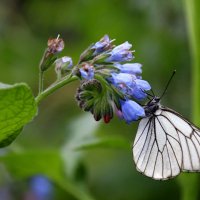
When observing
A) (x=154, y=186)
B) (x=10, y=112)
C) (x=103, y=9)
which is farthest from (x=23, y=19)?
(x=10, y=112)

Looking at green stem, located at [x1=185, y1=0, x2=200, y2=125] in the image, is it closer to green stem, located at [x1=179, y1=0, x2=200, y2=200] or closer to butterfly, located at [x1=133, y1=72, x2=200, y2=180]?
green stem, located at [x1=179, y1=0, x2=200, y2=200]

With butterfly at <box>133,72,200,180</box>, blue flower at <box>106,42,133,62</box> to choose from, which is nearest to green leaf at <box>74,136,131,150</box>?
butterfly at <box>133,72,200,180</box>

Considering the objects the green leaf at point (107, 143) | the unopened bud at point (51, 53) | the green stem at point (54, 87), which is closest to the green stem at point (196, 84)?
the green leaf at point (107, 143)

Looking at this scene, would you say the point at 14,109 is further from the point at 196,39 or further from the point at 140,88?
the point at 196,39

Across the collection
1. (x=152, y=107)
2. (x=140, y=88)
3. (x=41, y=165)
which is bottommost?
(x=41, y=165)

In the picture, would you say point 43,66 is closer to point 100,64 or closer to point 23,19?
point 100,64

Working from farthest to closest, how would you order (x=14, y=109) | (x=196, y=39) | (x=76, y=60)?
1. (x=76, y=60)
2. (x=196, y=39)
3. (x=14, y=109)

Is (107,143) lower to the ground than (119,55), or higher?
lower

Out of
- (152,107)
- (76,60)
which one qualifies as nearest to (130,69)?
(152,107)

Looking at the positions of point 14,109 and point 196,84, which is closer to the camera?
point 14,109
